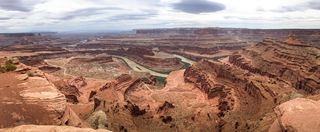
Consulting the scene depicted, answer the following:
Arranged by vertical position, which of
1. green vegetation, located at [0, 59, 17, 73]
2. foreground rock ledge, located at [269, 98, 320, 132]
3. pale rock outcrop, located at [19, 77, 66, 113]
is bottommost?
pale rock outcrop, located at [19, 77, 66, 113]

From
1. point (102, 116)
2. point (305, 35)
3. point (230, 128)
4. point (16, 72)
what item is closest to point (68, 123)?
point (16, 72)

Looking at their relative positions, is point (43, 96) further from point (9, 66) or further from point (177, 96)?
point (177, 96)

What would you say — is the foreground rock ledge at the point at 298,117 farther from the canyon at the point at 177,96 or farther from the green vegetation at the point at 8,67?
the green vegetation at the point at 8,67

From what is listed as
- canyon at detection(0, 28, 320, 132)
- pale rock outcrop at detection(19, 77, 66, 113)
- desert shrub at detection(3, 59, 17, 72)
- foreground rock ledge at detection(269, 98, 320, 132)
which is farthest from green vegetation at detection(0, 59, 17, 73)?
foreground rock ledge at detection(269, 98, 320, 132)

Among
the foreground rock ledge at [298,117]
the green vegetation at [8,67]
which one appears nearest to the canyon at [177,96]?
the foreground rock ledge at [298,117]

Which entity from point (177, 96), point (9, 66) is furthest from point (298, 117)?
point (177, 96)

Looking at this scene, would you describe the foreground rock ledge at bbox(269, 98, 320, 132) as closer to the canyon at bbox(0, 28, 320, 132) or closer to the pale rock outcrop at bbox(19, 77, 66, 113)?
the canyon at bbox(0, 28, 320, 132)

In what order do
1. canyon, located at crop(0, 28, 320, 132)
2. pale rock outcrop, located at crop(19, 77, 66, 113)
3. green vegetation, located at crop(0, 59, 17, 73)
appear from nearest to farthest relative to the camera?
canyon, located at crop(0, 28, 320, 132) → pale rock outcrop, located at crop(19, 77, 66, 113) → green vegetation, located at crop(0, 59, 17, 73)

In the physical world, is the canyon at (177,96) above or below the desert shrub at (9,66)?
below
